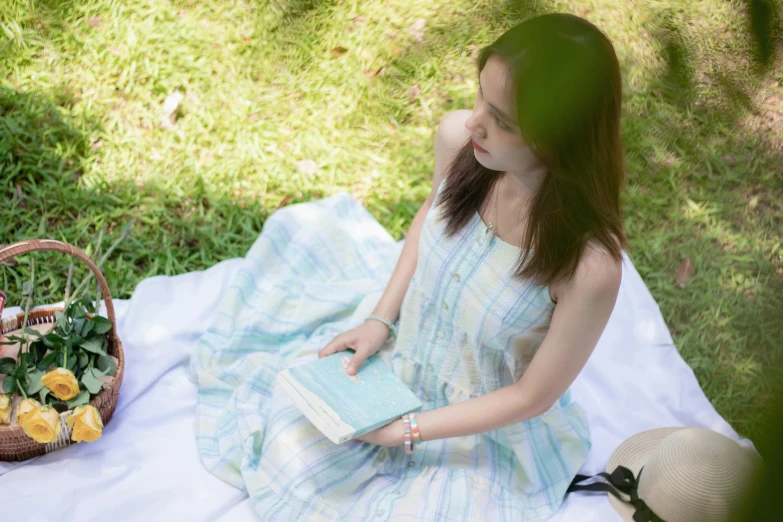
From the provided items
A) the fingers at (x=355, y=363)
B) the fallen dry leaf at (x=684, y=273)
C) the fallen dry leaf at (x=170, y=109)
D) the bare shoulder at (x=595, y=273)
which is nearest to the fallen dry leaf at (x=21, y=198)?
the fallen dry leaf at (x=170, y=109)

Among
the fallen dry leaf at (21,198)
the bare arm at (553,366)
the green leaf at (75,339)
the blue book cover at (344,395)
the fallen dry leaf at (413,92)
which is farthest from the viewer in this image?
the fallen dry leaf at (413,92)

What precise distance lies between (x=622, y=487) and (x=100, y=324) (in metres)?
1.46

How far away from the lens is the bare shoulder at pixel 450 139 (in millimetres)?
1854

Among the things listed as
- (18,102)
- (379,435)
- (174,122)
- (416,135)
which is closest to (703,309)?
(416,135)

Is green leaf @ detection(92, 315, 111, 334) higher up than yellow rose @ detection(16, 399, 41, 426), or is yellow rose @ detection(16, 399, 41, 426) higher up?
green leaf @ detection(92, 315, 111, 334)

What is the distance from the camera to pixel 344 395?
1755 millimetres

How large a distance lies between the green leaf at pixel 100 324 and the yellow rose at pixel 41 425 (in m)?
0.26

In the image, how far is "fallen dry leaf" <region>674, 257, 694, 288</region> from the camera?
9.42 ft

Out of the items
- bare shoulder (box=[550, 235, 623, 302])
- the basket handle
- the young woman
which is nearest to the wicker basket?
the basket handle

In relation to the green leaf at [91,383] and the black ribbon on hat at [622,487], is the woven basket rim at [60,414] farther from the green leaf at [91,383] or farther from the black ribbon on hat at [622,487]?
the black ribbon on hat at [622,487]

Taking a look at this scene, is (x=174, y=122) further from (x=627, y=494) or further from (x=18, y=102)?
(x=627, y=494)

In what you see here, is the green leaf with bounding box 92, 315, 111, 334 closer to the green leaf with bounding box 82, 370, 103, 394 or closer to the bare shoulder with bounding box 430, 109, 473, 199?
the green leaf with bounding box 82, 370, 103, 394

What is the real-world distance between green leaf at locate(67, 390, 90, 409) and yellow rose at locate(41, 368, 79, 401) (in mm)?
22

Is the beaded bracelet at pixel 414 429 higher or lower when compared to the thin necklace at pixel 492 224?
lower
